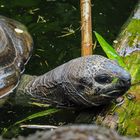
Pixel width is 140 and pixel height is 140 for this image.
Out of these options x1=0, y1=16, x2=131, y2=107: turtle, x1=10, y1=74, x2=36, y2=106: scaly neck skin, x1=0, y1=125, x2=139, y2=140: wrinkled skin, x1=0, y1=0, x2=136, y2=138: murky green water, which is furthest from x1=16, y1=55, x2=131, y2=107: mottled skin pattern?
x1=0, y1=125, x2=139, y2=140: wrinkled skin

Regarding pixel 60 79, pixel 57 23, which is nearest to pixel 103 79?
pixel 60 79

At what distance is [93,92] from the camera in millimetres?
3201

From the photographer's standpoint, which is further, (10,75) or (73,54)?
(73,54)

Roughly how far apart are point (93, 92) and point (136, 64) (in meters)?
0.54

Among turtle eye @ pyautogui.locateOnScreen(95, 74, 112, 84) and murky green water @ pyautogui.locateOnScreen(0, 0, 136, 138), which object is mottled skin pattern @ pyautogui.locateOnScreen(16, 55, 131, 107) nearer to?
turtle eye @ pyautogui.locateOnScreen(95, 74, 112, 84)

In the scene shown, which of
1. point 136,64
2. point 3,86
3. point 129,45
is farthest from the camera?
point 3,86

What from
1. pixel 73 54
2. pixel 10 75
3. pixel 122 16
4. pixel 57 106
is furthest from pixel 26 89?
pixel 122 16

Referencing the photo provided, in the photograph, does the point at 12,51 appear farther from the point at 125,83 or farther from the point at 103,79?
the point at 125,83

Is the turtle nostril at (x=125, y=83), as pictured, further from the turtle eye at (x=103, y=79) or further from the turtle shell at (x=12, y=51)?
the turtle shell at (x=12, y=51)

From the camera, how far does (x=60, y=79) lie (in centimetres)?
361

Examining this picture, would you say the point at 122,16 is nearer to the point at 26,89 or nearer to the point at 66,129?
the point at 26,89

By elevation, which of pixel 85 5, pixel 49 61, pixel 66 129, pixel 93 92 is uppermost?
pixel 66 129

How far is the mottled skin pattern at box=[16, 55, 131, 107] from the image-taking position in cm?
306

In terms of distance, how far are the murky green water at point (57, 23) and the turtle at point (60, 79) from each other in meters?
0.22
